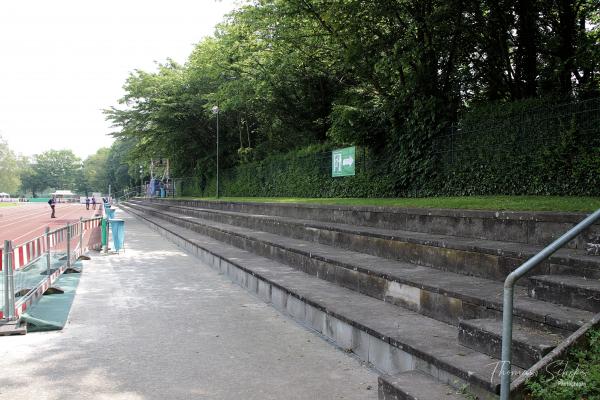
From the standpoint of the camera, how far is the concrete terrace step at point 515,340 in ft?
10.00

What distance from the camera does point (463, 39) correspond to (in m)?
13.8

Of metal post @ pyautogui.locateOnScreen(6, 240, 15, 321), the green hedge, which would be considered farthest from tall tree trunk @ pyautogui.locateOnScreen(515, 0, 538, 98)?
metal post @ pyautogui.locateOnScreen(6, 240, 15, 321)

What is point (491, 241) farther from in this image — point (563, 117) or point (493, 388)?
point (563, 117)

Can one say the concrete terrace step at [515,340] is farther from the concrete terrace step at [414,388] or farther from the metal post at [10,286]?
the metal post at [10,286]

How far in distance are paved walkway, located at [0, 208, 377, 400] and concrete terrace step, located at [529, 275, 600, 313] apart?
1591 millimetres

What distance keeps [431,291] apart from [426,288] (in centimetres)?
7

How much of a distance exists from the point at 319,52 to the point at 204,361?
16808 millimetres

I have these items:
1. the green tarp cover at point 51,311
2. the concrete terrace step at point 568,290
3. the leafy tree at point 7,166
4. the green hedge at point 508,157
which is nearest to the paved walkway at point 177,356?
the green tarp cover at point 51,311

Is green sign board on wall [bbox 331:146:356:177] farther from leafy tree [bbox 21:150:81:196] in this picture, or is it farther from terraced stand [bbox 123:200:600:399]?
leafy tree [bbox 21:150:81:196]

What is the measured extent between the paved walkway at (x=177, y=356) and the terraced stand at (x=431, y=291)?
39cm

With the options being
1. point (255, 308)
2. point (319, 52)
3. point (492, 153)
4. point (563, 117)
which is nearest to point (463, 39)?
point (492, 153)

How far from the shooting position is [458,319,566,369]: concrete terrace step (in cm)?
305

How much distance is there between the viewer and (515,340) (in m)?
3.21

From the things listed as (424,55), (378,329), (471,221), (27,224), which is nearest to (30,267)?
(378,329)
